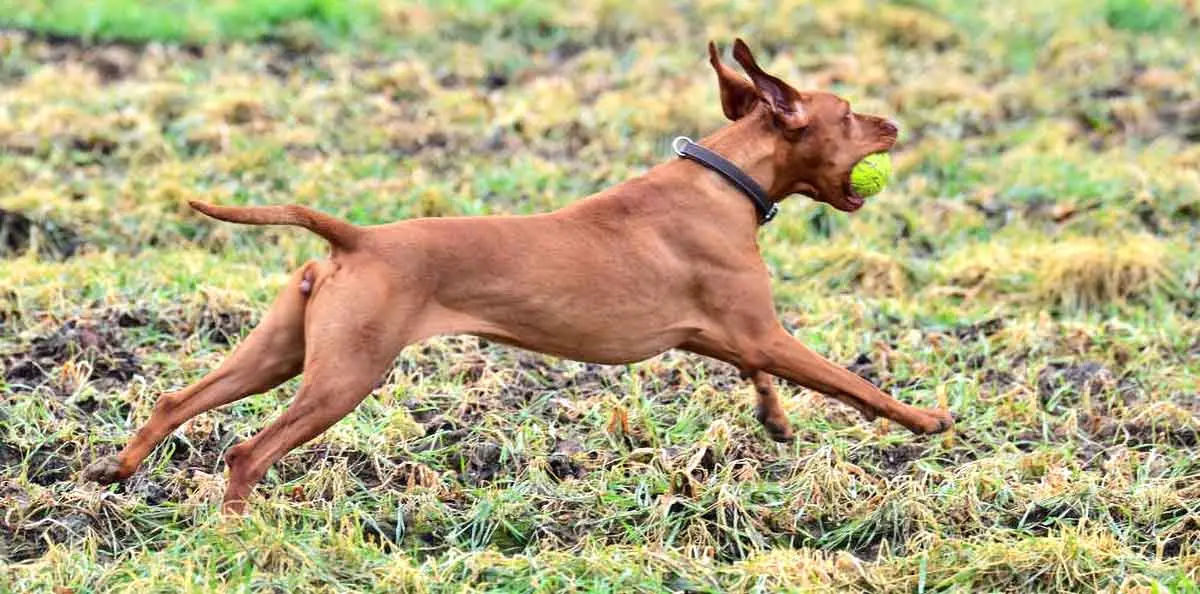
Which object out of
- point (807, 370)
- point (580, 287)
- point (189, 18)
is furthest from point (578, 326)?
point (189, 18)

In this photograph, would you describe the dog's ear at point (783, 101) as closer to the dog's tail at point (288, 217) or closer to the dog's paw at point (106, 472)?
the dog's tail at point (288, 217)

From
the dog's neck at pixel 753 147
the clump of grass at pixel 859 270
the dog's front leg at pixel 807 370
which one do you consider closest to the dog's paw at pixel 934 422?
the dog's front leg at pixel 807 370

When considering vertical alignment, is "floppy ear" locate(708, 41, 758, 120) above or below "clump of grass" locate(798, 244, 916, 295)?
above

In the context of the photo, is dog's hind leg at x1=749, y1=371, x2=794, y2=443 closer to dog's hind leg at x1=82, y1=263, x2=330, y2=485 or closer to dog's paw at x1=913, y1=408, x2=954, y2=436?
dog's paw at x1=913, y1=408, x2=954, y2=436

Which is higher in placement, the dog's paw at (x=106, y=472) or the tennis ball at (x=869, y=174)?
the tennis ball at (x=869, y=174)

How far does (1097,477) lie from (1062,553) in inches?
37.0

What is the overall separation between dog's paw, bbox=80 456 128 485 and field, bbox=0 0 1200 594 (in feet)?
0.43

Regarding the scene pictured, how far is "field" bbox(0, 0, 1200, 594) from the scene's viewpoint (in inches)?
234

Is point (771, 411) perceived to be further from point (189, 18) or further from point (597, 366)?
point (189, 18)

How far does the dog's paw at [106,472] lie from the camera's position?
6004 millimetres

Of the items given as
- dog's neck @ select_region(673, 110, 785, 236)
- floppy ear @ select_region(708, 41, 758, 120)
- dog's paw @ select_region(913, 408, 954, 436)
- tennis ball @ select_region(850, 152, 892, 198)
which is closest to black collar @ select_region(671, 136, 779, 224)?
dog's neck @ select_region(673, 110, 785, 236)

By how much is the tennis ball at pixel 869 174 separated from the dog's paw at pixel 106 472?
2917 mm

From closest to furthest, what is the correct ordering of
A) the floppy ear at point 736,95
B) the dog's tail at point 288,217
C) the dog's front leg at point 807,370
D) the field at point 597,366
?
the dog's tail at point 288,217 < the field at point 597,366 < the dog's front leg at point 807,370 < the floppy ear at point 736,95

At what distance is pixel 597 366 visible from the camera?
786 centimetres
